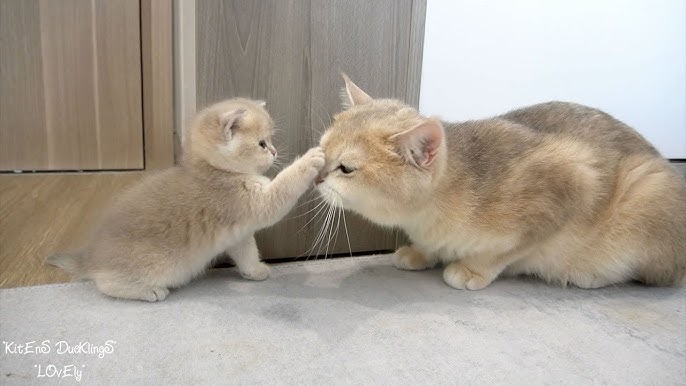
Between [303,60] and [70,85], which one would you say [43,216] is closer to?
[70,85]

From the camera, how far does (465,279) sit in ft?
5.13

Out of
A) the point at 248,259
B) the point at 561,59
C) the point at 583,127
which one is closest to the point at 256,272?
the point at 248,259

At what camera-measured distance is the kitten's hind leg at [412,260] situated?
1717 millimetres

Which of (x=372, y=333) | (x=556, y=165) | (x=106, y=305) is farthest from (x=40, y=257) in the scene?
(x=556, y=165)

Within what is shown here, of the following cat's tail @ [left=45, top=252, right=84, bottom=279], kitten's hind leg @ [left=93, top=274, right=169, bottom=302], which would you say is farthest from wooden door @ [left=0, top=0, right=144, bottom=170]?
kitten's hind leg @ [left=93, top=274, right=169, bottom=302]

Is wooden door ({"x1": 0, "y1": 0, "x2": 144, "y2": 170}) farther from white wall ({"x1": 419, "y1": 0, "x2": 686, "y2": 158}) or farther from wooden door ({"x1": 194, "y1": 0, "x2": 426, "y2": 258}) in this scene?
white wall ({"x1": 419, "y1": 0, "x2": 686, "y2": 158})

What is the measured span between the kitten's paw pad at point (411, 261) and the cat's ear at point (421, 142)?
47 centimetres

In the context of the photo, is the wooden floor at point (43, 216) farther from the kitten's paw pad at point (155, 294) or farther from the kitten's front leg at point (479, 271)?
the kitten's front leg at point (479, 271)

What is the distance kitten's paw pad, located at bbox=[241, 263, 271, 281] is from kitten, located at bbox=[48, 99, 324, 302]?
142 mm

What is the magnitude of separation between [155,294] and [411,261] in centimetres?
81

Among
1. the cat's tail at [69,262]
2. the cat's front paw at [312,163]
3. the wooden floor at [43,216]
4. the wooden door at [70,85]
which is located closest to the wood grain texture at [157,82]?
the wooden door at [70,85]

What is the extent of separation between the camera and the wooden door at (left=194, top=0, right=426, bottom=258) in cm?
148

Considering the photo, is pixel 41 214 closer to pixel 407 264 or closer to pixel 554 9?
pixel 407 264

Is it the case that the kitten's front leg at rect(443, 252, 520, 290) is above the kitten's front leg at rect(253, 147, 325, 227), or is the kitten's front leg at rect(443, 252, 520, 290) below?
below
